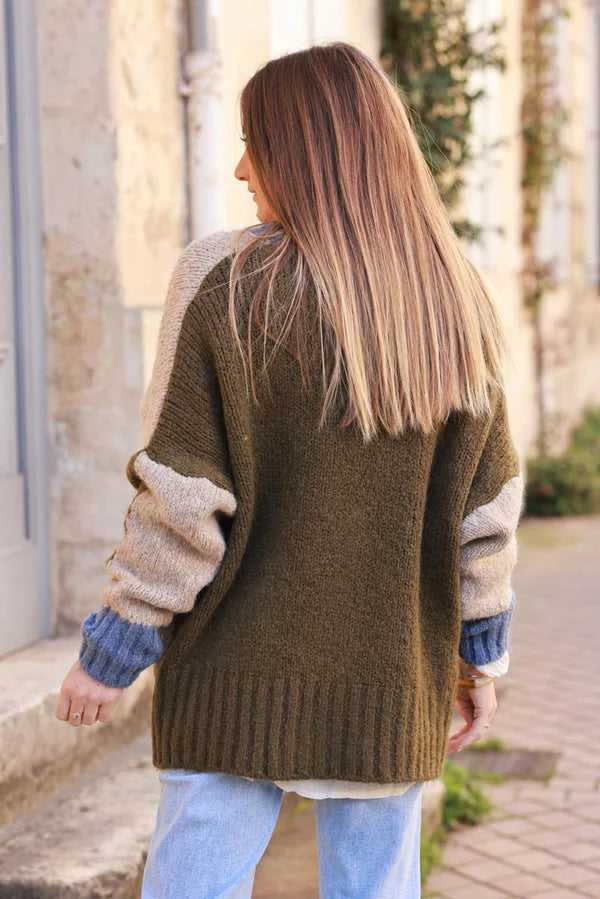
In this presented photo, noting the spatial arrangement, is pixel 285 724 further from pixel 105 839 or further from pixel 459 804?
pixel 459 804

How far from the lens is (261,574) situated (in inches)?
67.0

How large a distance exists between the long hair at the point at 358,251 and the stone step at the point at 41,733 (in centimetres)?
141

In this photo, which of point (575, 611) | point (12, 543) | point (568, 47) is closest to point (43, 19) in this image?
point (12, 543)

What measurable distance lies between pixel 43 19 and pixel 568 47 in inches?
356

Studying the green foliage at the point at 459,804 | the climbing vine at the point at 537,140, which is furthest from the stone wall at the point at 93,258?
the climbing vine at the point at 537,140

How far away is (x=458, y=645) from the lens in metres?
1.85

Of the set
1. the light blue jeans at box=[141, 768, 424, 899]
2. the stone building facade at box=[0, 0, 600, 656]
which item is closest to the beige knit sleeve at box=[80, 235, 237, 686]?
the light blue jeans at box=[141, 768, 424, 899]

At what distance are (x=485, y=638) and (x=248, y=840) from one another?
470 mm

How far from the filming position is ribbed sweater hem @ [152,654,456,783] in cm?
171

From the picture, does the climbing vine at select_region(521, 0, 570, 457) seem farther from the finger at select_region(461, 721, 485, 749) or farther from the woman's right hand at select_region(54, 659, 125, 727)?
the woman's right hand at select_region(54, 659, 125, 727)

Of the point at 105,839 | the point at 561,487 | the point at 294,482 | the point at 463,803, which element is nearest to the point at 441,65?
the point at 561,487

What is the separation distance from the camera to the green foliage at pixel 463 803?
3.48 meters

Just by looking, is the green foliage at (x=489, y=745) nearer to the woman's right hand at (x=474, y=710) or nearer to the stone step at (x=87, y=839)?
the stone step at (x=87, y=839)

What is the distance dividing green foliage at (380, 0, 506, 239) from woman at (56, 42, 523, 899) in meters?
4.50
